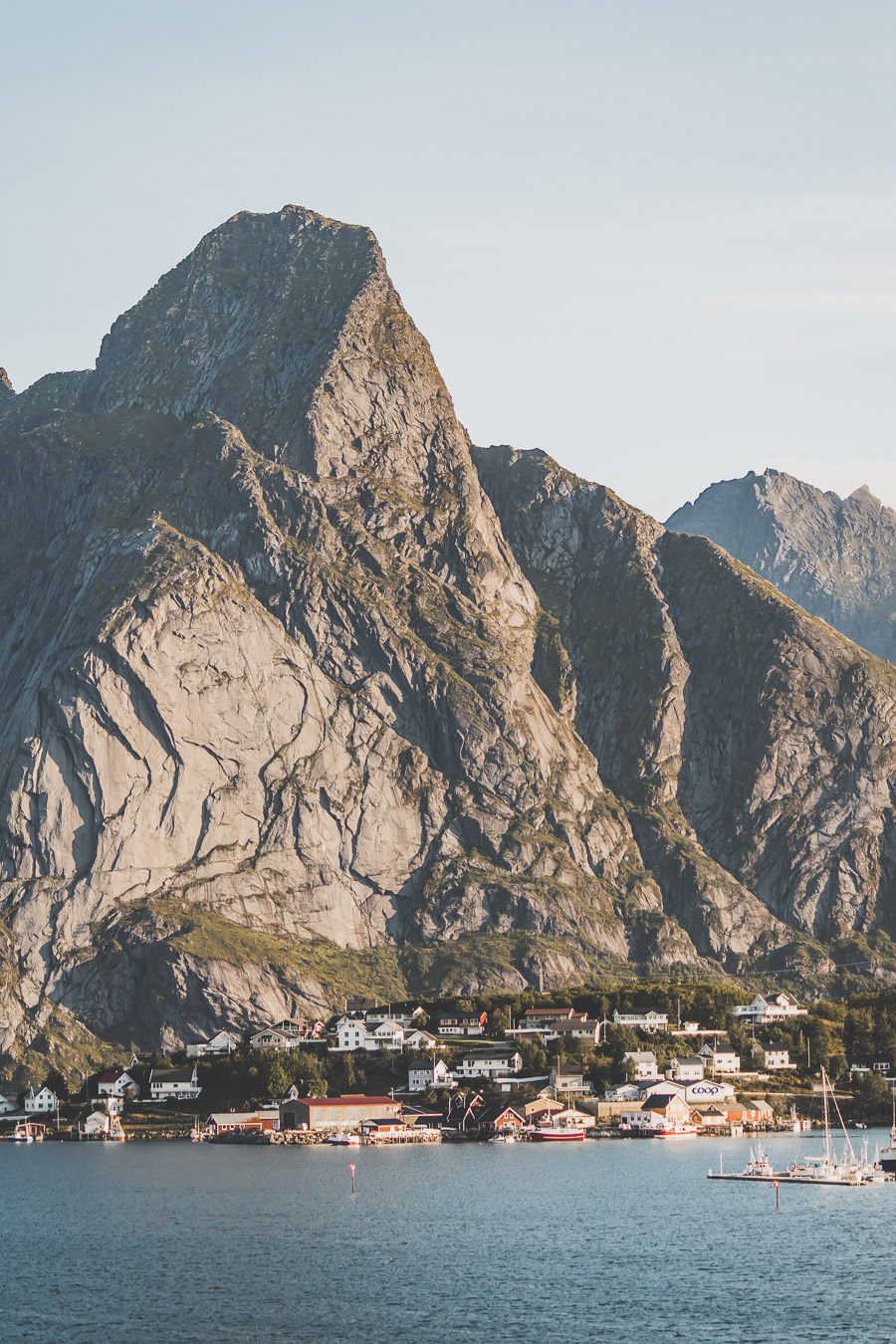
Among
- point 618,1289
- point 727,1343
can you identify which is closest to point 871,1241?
point 618,1289

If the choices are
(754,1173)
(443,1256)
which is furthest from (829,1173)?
(443,1256)

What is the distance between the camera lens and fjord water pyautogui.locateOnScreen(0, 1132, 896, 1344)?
107 meters

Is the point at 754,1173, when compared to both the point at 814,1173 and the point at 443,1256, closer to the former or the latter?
the point at 814,1173

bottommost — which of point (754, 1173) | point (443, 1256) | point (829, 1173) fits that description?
point (443, 1256)

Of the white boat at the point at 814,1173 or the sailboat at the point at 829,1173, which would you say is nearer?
the sailboat at the point at 829,1173

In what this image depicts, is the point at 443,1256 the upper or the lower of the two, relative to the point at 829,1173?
lower

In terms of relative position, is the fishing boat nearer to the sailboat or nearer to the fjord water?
the sailboat

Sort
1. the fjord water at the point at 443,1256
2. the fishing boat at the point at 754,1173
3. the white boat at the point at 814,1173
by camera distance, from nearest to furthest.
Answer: the fjord water at the point at 443,1256, the white boat at the point at 814,1173, the fishing boat at the point at 754,1173

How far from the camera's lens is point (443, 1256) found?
12825cm

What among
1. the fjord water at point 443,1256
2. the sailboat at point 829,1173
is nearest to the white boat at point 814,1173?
the sailboat at point 829,1173

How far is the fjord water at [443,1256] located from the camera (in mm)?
106688

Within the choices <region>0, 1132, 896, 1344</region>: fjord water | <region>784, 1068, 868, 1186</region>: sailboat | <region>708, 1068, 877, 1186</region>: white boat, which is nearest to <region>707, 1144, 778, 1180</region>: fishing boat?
<region>708, 1068, 877, 1186</region>: white boat

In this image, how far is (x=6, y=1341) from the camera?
337 ft

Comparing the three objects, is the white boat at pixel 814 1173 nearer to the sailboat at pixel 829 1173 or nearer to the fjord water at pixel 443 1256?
the sailboat at pixel 829 1173
